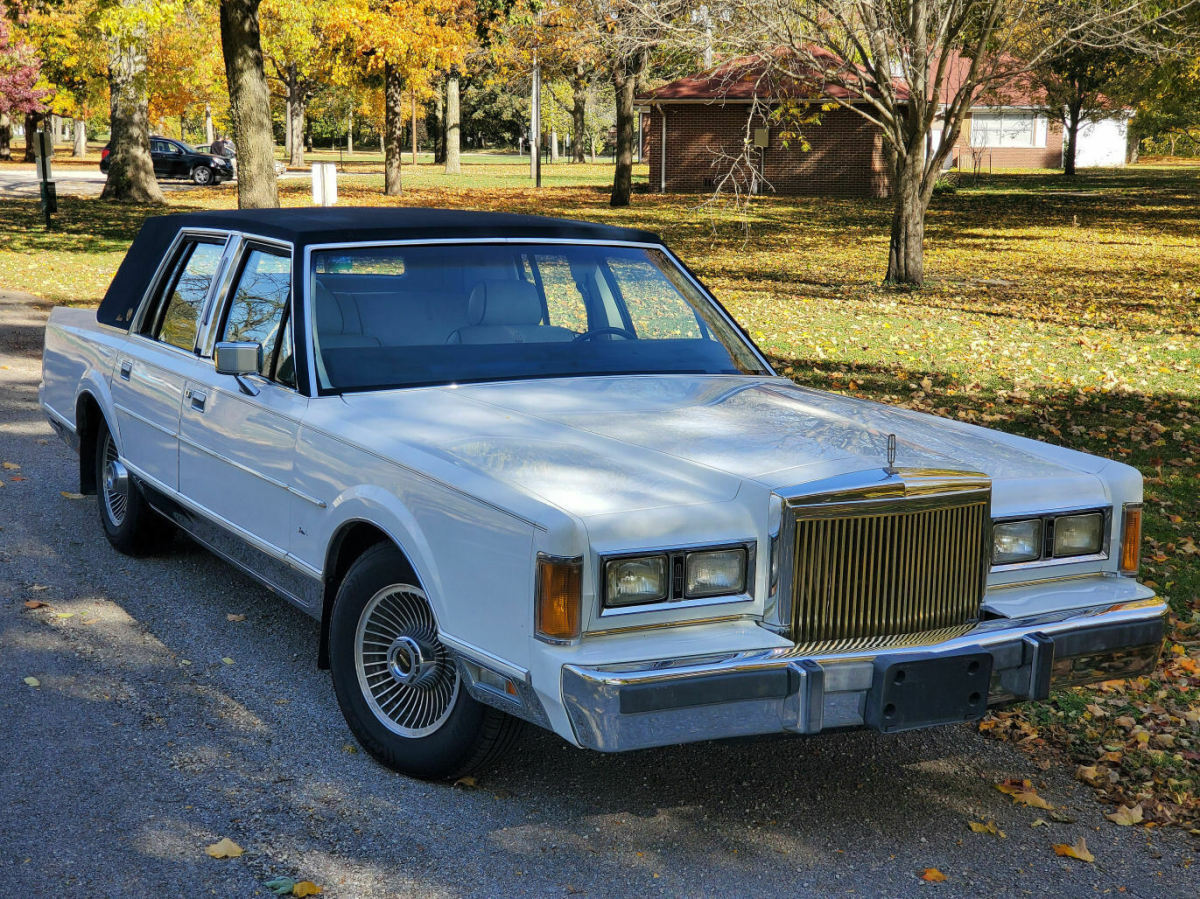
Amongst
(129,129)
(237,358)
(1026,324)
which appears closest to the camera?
(237,358)

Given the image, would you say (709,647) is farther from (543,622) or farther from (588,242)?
(588,242)

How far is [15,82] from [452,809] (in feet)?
202

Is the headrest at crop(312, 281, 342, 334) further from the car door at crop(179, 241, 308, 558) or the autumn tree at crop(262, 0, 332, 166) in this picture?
the autumn tree at crop(262, 0, 332, 166)

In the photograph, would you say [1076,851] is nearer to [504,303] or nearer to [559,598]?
[559,598]

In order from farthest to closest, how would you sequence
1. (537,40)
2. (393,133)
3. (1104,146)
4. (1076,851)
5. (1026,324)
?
(1104,146)
(393,133)
(537,40)
(1026,324)
(1076,851)

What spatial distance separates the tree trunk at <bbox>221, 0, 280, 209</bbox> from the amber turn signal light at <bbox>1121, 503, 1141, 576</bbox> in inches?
676

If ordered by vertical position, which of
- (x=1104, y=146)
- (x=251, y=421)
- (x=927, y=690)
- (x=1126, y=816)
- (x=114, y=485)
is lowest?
(x=1126, y=816)

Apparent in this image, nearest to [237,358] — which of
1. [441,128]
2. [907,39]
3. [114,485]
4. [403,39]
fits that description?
[114,485]

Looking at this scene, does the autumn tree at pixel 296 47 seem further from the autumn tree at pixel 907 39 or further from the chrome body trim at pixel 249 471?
the chrome body trim at pixel 249 471

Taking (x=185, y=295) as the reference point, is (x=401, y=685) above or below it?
below

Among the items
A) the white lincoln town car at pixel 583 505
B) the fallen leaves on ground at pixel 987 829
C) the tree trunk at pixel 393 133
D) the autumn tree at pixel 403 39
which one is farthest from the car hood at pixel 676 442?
the tree trunk at pixel 393 133

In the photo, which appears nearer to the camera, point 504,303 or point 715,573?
point 715,573

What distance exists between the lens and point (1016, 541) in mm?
3904

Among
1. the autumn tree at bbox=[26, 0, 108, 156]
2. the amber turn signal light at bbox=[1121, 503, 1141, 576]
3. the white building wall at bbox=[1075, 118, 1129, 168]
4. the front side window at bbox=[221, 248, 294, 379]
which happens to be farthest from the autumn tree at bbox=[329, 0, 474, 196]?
the white building wall at bbox=[1075, 118, 1129, 168]
